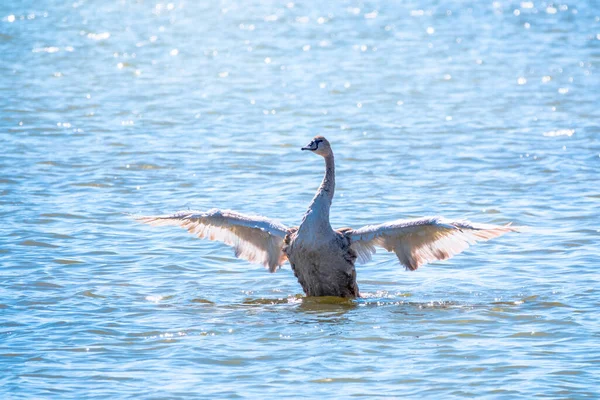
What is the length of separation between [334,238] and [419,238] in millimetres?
881

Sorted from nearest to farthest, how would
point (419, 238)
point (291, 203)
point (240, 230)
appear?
point (419, 238), point (240, 230), point (291, 203)

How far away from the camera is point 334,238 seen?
11180 millimetres

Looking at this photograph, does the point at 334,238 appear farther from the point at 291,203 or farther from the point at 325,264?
the point at 291,203

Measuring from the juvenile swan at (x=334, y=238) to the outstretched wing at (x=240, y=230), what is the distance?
1 cm

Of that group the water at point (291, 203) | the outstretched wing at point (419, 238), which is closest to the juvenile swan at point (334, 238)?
the outstretched wing at point (419, 238)

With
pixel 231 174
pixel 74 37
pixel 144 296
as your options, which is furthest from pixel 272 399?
pixel 74 37

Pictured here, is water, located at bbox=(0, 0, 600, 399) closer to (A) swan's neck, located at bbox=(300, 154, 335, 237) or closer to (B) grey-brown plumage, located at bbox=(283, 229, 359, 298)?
(B) grey-brown plumage, located at bbox=(283, 229, 359, 298)

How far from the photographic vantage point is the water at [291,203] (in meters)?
9.27

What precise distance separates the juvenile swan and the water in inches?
12.9

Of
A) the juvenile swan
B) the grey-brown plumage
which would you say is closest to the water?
the grey-brown plumage

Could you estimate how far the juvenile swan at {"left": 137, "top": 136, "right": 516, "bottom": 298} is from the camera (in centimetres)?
1105

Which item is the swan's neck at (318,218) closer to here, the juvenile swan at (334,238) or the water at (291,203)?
the juvenile swan at (334,238)

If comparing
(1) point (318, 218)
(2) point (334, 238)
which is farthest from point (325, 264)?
(1) point (318, 218)

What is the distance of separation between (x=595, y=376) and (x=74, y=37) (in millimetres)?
28924
